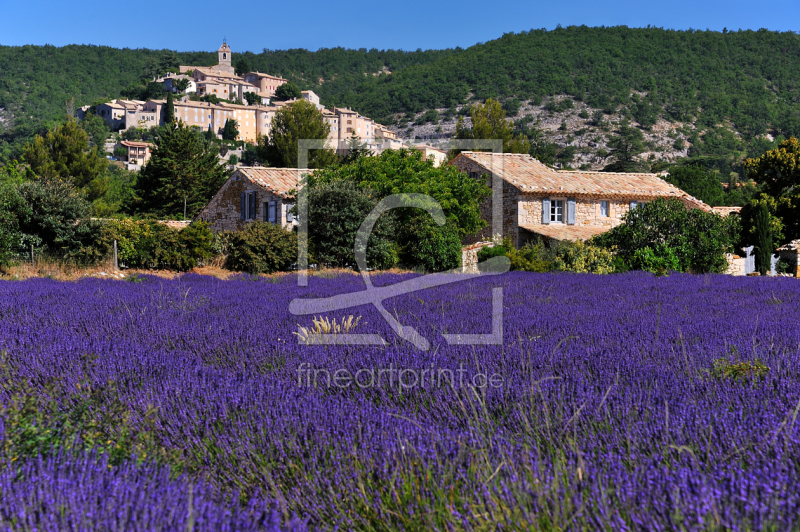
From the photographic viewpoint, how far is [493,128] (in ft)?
129

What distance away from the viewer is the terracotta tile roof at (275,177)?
80.0 feet

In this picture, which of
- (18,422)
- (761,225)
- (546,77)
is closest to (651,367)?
(18,422)

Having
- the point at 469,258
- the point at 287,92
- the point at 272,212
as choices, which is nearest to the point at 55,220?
the point at 272,212

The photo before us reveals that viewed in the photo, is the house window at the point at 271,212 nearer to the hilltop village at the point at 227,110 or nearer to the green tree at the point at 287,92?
the hilltop village at the point at 227,110

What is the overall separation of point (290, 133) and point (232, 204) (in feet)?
53.1

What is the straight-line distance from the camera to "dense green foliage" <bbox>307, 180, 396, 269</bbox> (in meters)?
17.8

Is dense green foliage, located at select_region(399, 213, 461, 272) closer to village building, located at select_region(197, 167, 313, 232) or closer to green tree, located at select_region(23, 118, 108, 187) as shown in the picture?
village building, located at select_region(197, 167, 313, 232)

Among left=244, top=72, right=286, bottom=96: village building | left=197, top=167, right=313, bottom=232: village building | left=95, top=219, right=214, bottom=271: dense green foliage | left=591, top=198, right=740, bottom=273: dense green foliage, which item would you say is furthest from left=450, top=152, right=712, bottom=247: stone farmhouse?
left=244, top=72, right=286, bottom=96: village building

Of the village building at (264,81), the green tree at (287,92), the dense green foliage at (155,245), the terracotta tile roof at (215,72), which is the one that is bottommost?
the dense green foliage at (155,245)

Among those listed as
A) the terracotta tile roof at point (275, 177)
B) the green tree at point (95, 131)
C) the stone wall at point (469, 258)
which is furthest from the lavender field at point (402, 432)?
the green tree at point (95, 131)

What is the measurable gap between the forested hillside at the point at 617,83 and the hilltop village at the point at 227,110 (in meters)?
4.64

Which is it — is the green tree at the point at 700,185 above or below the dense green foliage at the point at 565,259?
above

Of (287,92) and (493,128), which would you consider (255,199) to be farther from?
(287,92)

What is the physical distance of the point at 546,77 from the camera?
86.2 metres
